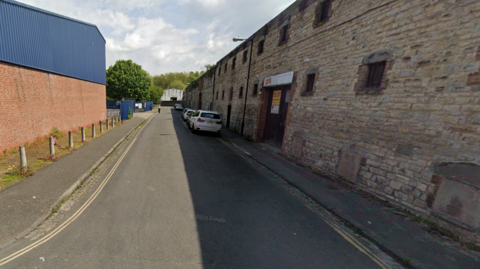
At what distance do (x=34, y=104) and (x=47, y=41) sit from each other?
345 cm

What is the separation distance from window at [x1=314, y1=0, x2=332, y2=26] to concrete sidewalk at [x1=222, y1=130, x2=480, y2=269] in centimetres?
641

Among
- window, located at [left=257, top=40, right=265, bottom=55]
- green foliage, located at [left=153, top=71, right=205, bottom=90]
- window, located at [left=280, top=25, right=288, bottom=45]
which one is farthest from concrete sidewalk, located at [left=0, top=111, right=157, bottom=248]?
green foliage, located at [left=153, top=71, right=205, bottom=90]

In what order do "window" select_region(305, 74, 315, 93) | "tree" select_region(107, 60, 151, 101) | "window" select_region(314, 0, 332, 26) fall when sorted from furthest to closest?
"tree" select_region(107, 60, 151, 101) < "window" select_region(305, 74, 315, 93) < "window" select_region(314, 0, 332, 26)

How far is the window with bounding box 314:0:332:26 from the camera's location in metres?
7.66

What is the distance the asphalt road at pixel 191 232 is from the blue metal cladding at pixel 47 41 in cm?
729

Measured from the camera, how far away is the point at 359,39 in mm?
6117

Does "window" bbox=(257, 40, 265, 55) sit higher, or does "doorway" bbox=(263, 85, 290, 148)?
"window" bbox=(257, 40, 265, 55)

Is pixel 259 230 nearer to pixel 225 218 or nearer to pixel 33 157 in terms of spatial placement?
pixel 225 218

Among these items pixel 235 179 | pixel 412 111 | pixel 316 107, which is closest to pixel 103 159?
pixel 235 179

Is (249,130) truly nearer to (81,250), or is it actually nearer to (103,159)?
(103,159)

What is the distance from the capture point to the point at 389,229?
152 inches

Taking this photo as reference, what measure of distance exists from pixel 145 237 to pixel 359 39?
25.5 ft

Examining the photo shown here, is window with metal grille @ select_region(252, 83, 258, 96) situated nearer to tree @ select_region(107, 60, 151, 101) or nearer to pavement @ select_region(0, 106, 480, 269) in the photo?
pavement @ select_region(0, 106, 480, 269)

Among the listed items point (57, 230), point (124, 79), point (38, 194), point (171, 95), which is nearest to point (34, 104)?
point (38, 194)
